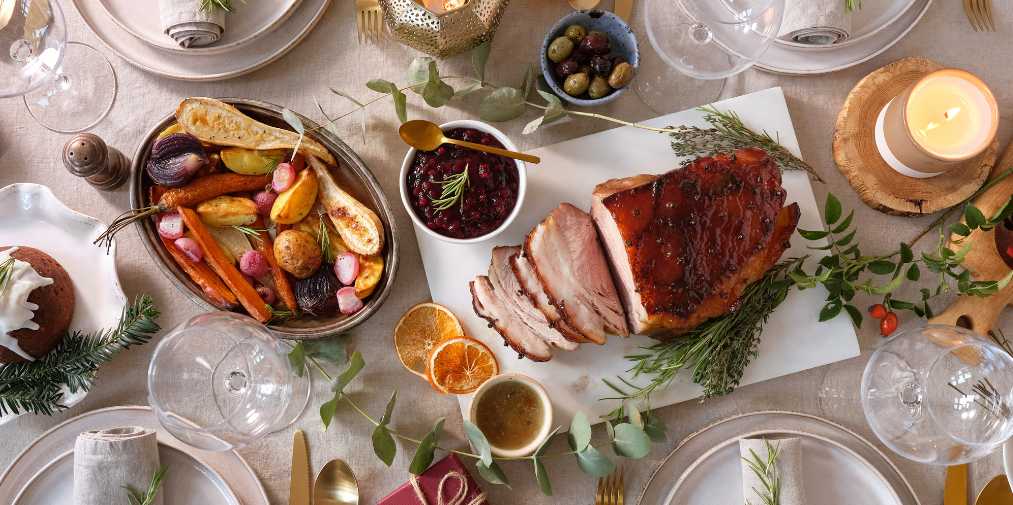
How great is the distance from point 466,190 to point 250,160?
63cm

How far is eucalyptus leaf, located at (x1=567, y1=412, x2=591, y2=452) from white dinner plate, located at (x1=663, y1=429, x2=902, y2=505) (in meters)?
0.32

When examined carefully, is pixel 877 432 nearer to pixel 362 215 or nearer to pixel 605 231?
pixel 605 231

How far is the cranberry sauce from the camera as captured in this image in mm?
1901

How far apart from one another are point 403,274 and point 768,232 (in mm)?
1051

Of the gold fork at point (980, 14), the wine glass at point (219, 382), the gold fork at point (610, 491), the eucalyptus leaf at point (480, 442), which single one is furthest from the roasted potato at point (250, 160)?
the gold fork at point (980, 14)

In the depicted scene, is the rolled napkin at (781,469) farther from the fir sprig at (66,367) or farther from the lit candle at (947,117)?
the fir sprig at (66,367)

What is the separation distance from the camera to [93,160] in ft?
6.40

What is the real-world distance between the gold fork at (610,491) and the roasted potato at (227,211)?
1277 mm

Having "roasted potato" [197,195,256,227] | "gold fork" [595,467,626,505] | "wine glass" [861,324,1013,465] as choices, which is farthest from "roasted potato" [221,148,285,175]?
"wine glass" [861,324,1013,465]

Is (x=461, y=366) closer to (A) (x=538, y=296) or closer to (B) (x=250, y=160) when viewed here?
(A) (x=538, y=296)

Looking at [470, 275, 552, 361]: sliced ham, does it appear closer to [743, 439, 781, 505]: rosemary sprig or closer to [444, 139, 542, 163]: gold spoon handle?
[444, 139, 542, 163]: gold spoon handle

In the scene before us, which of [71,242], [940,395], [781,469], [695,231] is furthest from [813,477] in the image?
[71,242]

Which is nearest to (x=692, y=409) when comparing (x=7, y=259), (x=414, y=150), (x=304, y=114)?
(x=414, y=150)

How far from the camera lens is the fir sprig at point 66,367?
194 cm
